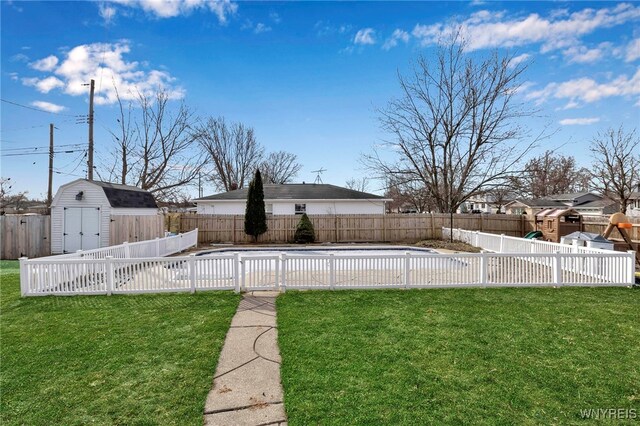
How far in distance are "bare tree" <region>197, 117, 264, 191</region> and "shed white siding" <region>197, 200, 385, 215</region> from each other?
13.2m

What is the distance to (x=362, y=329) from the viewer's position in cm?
459

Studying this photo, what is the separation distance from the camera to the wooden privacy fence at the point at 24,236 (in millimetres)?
12930

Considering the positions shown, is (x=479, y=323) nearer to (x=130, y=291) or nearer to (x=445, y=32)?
(x=130, y=291)

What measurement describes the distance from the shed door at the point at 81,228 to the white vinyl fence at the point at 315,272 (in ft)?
24.0

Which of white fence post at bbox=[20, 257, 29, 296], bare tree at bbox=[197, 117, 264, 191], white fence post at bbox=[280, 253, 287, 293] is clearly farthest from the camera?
bare tree at bbox=[197, 117, 264, 191]

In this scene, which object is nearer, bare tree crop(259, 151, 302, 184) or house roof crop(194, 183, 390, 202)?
house roof crop(194, 183, 390, 202)

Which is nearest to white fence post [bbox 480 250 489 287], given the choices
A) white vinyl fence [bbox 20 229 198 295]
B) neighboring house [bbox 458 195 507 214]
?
white vinyl fence [bbox 20 229 198 295]

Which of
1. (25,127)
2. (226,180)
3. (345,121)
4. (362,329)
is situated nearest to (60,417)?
(362,329)

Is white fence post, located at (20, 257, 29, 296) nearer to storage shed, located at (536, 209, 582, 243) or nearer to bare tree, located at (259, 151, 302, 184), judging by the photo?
storage shed, located at (536, 209, 582, 243)

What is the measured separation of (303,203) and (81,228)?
1183 centimetres

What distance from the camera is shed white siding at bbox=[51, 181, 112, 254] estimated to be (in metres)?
13.0

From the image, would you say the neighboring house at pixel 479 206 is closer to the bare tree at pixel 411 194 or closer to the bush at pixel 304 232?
the bare tree at pixel 411 194

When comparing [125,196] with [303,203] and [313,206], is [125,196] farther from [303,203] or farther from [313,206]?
[313,206]

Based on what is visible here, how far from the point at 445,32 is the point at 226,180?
2524 cm
